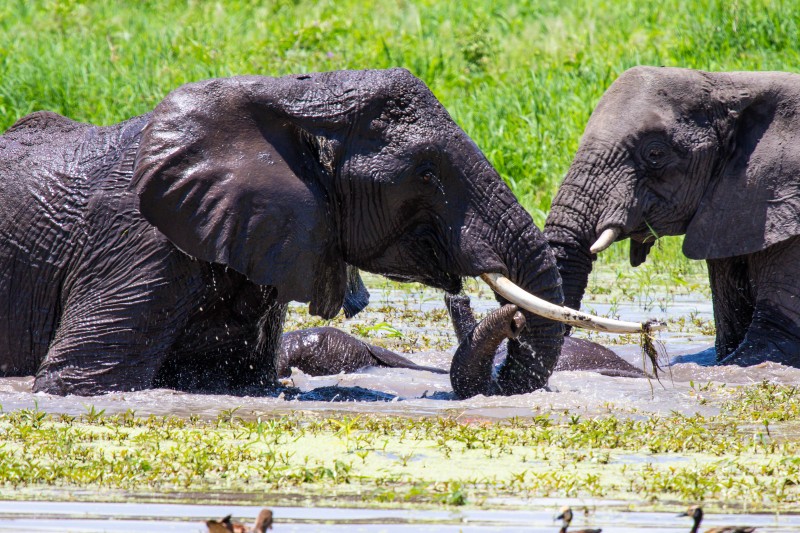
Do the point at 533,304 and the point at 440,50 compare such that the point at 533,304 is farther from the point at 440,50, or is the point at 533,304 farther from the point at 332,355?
the point at 440,50

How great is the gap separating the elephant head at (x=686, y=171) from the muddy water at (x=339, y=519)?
4.67 meters

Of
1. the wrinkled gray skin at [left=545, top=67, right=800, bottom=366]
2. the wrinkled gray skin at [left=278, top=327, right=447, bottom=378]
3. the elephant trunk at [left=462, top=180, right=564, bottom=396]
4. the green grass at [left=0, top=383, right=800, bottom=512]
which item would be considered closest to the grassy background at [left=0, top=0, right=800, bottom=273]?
the wrinkled gray skin at [left=545, top=67, right=800, bottom=366]

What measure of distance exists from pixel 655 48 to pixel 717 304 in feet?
28.1

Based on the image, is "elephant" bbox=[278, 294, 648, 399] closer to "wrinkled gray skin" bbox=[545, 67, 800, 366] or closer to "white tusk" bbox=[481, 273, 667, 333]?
"wrinkled gray skin" bbox=[545, 67, 800, 366]

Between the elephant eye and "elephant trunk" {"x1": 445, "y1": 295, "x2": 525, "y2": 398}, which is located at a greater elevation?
the elephant eye

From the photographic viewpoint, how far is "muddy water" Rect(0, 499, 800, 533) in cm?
477

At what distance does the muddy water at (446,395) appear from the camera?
23.4 feet

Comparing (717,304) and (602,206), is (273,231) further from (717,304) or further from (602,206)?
(717,304)

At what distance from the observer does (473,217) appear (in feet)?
23.6

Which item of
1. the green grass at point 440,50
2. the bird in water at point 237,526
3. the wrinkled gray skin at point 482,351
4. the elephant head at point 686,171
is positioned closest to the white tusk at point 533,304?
the wrinkled gray skin at point 482,351

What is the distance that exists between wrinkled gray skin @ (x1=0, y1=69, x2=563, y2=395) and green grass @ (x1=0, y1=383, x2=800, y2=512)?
0.60m

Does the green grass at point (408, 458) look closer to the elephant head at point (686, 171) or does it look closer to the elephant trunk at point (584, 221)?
the elephant trunk at point (584, 221)

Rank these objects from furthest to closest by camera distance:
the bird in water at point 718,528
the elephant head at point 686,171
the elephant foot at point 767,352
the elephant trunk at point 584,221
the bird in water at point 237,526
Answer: the elephant head at point 686,171
the elephant trunk at point 584,221
the elephant foot at point 767,352
the bird in water at point 718,528
the bird in water at point 237,526

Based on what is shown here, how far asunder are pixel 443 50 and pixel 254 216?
43.8 ft
